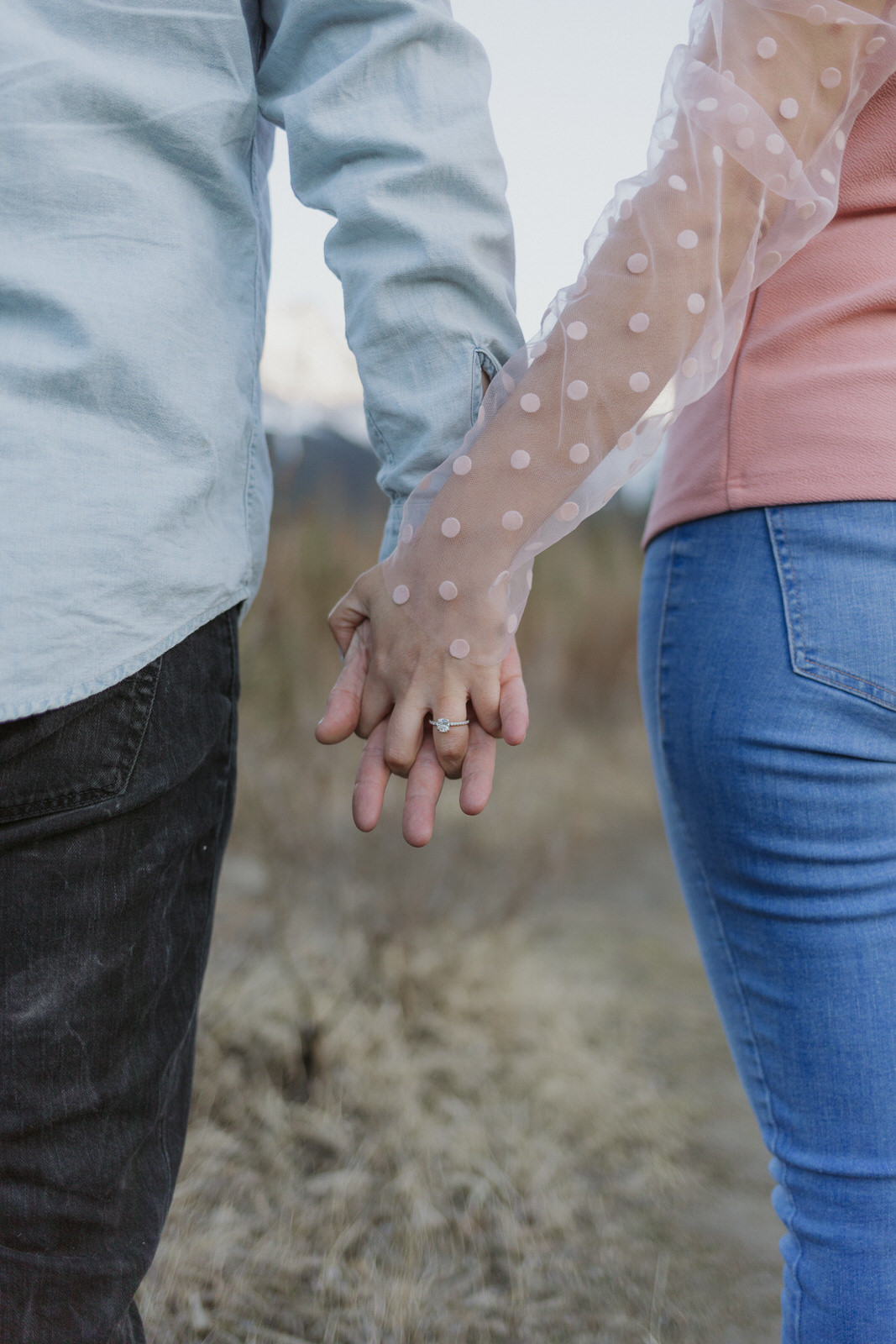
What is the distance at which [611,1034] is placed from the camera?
2725 mm

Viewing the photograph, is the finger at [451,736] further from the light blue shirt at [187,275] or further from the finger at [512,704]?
the light blue shirt at [187,275]

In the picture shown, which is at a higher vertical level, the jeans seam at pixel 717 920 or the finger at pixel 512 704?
the finger at pixel 512 704

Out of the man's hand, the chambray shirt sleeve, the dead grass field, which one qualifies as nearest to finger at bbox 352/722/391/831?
the man's hand

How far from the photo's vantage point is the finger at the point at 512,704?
0.84m

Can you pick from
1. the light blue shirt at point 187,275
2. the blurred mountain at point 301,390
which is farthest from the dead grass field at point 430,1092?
the light blue shirt at point 187,275

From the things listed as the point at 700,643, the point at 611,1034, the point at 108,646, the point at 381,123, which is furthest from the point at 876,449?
the point at 611,1034

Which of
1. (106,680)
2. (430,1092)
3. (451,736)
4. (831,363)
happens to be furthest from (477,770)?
(430,1092)

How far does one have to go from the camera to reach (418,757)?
2.83ft

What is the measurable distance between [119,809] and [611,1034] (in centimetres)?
229

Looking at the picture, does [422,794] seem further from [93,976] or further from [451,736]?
[93,976]

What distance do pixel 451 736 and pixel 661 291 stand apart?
39 cm

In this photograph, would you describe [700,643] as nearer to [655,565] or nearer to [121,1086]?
[655,565]

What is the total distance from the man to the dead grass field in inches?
39.4

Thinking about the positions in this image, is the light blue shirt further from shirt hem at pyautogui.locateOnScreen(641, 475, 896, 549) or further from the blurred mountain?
the blurred mountain
